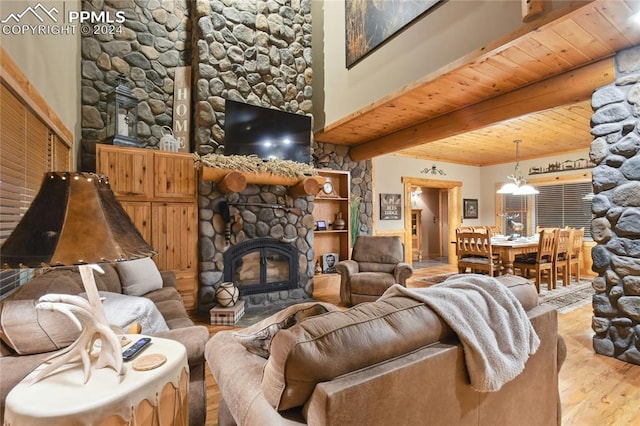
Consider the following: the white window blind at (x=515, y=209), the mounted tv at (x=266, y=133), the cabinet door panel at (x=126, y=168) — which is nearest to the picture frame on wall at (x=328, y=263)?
the mounted tv at (x=266, y=133)

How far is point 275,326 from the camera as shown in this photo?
117 centimetres

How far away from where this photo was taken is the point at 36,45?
79.3 inches

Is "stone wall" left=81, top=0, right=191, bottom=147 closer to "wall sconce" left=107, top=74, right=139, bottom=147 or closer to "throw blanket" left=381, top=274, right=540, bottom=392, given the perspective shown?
"wall sconce" left=107, top=74, right=139, bottom=147

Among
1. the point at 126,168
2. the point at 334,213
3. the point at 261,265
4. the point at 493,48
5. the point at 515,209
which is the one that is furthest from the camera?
the point at 515,209

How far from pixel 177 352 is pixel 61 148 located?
97.7 inches

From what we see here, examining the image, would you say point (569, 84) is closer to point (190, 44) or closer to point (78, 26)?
point (190, 44)

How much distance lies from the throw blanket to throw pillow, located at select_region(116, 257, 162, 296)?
2251 millimetres

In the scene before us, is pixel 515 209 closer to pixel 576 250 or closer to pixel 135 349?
pixel 576 250

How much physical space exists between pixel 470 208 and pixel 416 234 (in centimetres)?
171

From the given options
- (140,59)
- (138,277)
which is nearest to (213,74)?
(140,59)

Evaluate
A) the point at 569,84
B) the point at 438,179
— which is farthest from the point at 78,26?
the point at 438,179

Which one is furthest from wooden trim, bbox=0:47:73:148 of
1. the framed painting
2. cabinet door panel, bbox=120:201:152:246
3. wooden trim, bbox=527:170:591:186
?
wooden trim, bbox=527:170:591:186

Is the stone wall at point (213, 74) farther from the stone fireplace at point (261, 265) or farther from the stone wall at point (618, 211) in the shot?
the stone wall at point (618, 211)

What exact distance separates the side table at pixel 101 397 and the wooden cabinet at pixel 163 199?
100.0 inches
